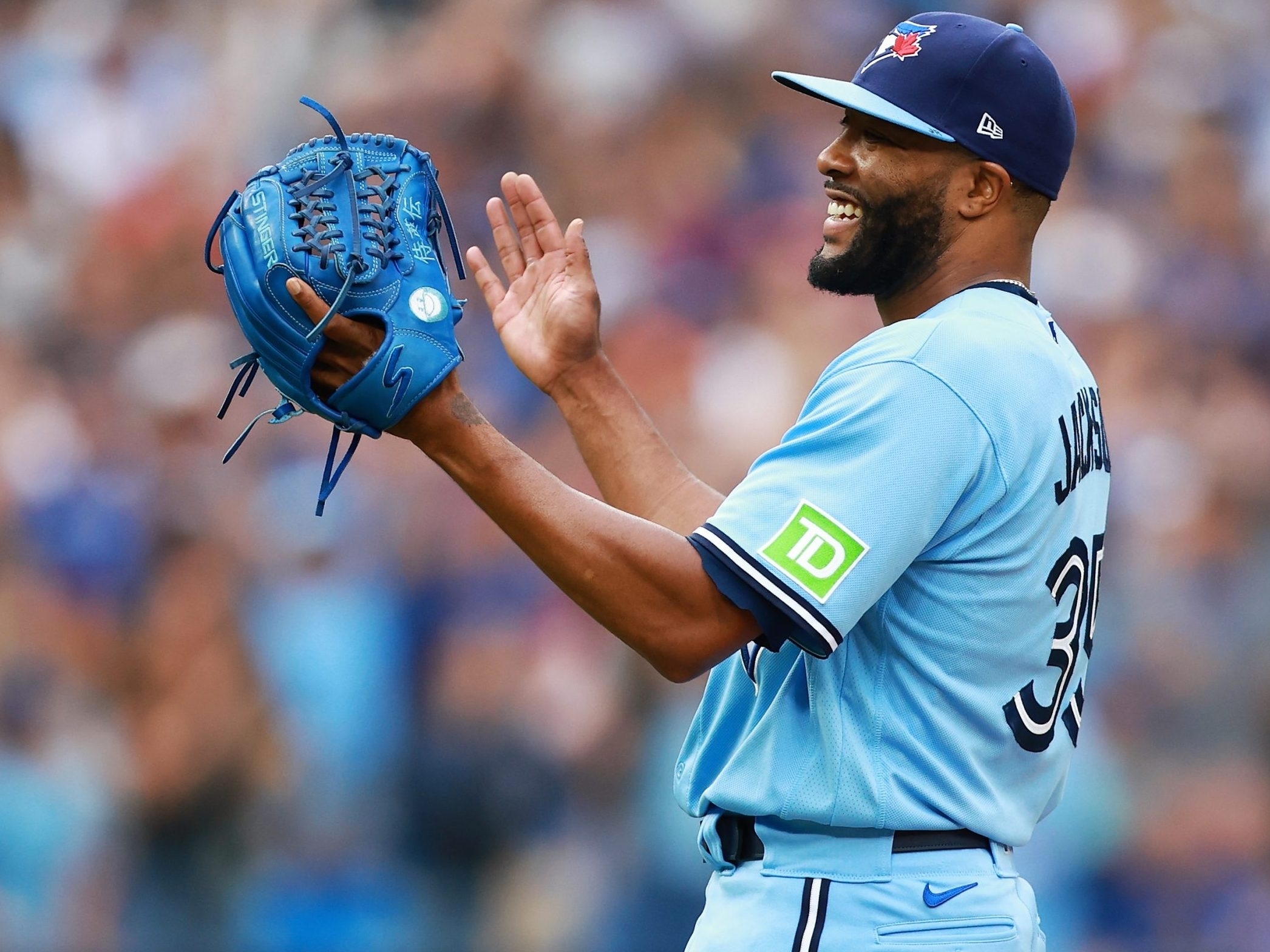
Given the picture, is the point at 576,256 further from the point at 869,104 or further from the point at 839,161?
the point at 869,104

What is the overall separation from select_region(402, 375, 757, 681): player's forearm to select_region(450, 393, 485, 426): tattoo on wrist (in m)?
0.06

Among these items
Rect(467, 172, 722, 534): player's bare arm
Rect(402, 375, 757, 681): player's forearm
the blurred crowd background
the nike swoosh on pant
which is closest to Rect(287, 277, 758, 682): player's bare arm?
Rect(402, 375, 757, 681): player's forearm

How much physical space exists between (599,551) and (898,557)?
39 centimetres

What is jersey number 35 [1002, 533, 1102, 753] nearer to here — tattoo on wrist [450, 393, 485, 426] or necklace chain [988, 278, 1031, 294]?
necklace chain [988, 278, 1031, 294]

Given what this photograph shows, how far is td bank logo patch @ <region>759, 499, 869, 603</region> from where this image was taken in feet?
6.38

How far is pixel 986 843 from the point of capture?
2.12m

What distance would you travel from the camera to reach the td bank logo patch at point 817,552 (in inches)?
76.5

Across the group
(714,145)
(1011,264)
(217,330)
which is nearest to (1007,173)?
(1011,264)

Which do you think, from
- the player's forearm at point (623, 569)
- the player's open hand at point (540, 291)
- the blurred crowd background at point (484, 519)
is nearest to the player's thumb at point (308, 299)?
the player's forearm at point (623, 569)

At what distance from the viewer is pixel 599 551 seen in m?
1.99

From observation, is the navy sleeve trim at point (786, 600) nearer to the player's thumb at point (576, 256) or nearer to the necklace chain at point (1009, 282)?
the necklace chain at point (1009, 282)

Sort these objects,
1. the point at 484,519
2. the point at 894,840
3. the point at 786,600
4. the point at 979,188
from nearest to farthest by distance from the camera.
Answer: the point at 786,600, the point at 894,840, the point at 979,188, the point at 484,519

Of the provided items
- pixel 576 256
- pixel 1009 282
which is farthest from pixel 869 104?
pixel 576 256

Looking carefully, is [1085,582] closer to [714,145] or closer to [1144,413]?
[1144,413]
